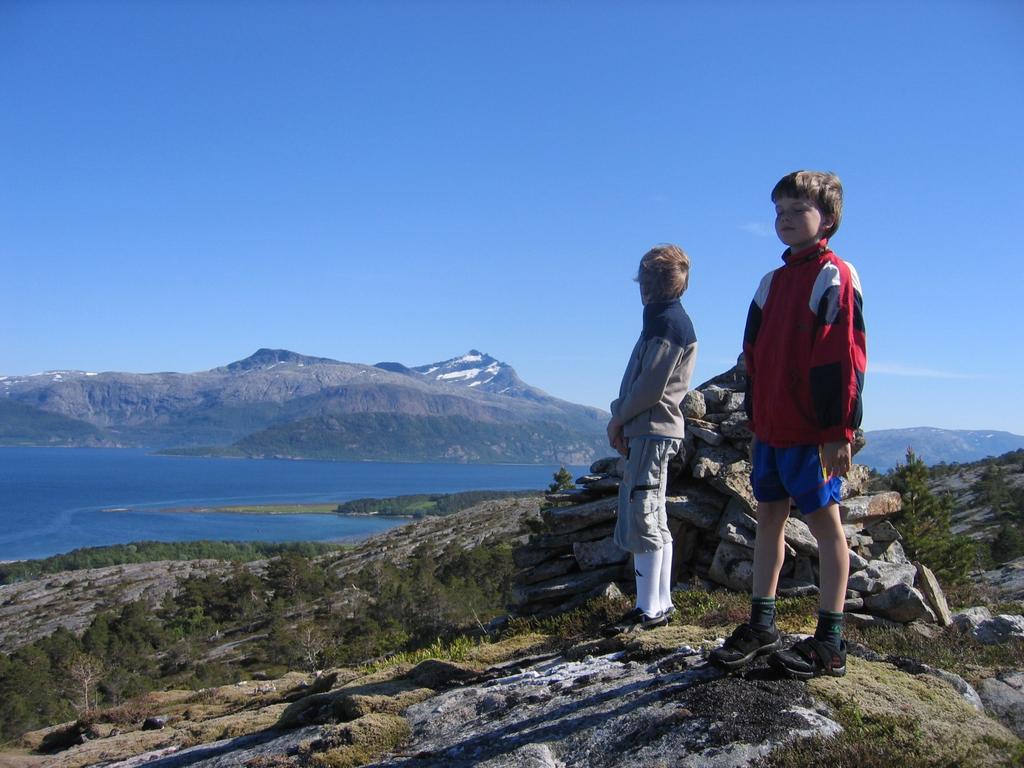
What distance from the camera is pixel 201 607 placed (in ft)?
243

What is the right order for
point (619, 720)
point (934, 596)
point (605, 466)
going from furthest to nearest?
point (605, 466), point (934, 596), point (619, 720)

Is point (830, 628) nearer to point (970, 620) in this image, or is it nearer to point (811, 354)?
point (811, 354)

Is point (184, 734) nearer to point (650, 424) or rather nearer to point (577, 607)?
point (577, 607)

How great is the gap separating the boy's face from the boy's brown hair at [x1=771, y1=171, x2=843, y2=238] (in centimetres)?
3

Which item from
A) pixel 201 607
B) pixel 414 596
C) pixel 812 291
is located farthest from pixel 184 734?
pixel 201 607

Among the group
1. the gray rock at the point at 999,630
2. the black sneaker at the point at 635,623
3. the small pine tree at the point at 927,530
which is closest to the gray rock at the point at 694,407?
the black sneaker at the point at 635,623

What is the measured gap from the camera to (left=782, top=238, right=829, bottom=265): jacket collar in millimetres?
5062

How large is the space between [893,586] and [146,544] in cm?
14961

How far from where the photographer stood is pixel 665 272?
6863 millimetres

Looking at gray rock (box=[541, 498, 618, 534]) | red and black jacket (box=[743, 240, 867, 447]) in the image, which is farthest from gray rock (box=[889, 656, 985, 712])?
gray rock (box=[541, 498, 618, 534])

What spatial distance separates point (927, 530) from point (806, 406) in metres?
21.7

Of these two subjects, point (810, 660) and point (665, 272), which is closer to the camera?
point (810, 660)

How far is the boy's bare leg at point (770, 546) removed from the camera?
5.12 meters

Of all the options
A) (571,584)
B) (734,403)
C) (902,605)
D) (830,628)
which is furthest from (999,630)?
(734,403)
